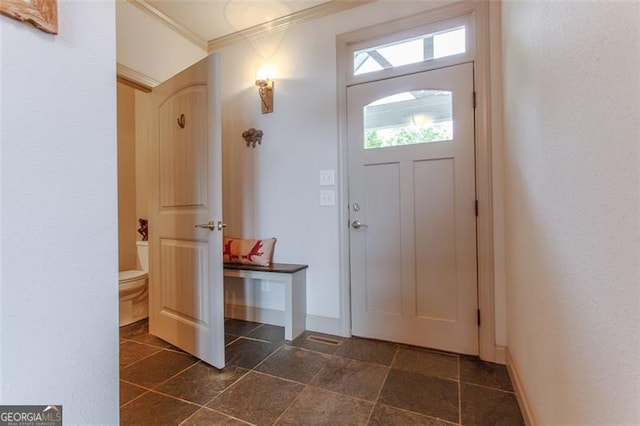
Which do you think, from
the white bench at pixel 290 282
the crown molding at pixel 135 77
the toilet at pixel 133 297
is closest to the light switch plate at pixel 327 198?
the white bench at pixel 290 282

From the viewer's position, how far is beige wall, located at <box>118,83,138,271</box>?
10.8 feet

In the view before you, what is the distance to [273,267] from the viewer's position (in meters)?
2.38

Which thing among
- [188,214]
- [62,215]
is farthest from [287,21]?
[62,215]

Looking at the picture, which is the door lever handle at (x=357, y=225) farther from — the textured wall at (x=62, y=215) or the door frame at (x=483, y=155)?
the textured wall at (x=62, y=215)

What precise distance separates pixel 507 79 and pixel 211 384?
2.46m

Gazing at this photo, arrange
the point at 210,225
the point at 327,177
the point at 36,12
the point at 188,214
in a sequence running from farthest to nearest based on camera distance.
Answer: the point at 327,177 < the point at 188,214 < the point at 210,225 < the point at 36,12

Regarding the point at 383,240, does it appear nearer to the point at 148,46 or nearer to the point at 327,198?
the point at 327,198

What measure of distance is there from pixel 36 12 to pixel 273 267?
1970mm

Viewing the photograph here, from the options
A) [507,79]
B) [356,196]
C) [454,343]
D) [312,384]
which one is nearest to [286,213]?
[356,196]

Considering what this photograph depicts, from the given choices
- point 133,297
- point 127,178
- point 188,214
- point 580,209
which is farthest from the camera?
point 127,178

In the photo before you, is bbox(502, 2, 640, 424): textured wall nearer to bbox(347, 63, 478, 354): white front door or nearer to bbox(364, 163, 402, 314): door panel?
bbox(347, 63, 478, 354): white front door

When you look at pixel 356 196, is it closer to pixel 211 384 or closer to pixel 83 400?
pixel 211 384

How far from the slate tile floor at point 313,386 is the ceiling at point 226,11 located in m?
2.71

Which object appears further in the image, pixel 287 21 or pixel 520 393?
pixel 287 21
